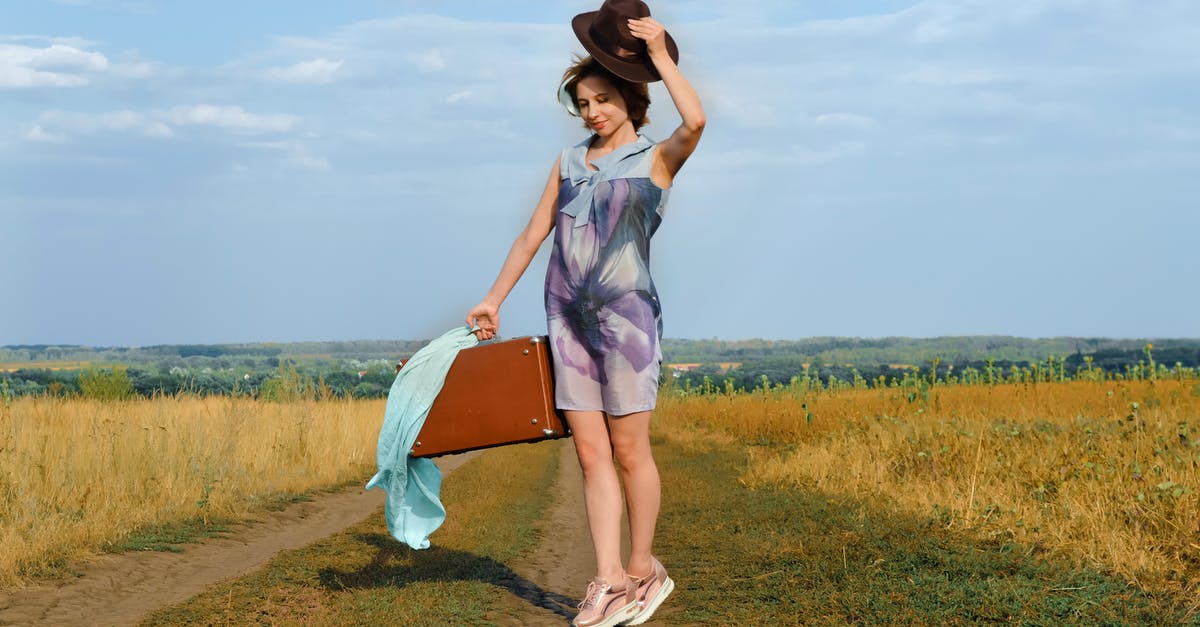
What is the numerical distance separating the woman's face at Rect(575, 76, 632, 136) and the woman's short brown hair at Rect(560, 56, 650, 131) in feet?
0.08

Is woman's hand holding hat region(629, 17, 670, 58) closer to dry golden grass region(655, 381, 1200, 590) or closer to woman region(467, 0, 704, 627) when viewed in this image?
woman region(467, 0, 704, 627)

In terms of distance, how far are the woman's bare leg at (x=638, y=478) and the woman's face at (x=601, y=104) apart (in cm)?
129

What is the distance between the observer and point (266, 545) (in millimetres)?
9188

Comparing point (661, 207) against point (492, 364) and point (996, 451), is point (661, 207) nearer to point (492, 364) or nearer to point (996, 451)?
point (492, 364)

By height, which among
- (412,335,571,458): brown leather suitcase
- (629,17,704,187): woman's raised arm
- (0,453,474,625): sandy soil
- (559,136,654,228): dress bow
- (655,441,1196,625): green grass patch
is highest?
(629,17,704,187): woman's raised arm

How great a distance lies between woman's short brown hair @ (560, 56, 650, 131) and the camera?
4812mm

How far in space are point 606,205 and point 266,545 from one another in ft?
19.3

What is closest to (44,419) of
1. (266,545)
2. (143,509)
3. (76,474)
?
(76,474)

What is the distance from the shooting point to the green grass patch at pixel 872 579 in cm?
517

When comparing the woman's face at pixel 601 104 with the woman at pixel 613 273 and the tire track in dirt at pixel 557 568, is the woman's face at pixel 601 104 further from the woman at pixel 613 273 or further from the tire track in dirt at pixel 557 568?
the tire track in dirt at pixel 557 568

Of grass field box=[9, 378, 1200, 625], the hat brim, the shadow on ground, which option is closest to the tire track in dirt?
the shadow on ground

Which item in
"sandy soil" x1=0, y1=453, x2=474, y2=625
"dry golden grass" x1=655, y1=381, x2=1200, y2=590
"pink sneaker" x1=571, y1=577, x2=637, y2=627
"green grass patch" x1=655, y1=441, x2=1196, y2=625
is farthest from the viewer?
"dry golden grass" x1=655, y1=381, x2=1200, y2=590

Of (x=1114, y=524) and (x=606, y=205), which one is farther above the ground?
(x=606, y=205)

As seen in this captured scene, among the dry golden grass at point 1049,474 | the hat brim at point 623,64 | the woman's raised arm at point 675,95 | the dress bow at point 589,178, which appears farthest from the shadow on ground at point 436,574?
the dry golden grass at point 1049,474
